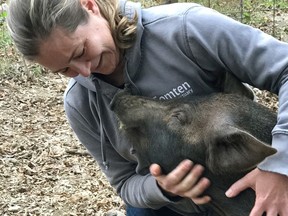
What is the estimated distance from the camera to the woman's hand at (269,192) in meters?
2.52

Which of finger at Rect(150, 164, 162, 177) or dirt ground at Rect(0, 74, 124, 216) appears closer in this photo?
finger at Rect(150, 164, 162, 177)

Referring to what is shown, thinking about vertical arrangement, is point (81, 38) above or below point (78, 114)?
above

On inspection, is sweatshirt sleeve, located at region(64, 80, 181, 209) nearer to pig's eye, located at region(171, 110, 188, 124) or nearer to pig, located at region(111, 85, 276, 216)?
pig, located at region(111, 85, 276, 216)

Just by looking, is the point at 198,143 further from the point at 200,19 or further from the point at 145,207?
the point at 145,207

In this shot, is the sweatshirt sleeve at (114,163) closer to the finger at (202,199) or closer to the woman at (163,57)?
the woman at (163,57)

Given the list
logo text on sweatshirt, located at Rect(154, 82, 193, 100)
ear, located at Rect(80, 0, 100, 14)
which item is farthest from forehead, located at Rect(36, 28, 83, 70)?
logo text on sweatshirt, located at Rect(154, 82, 193, 100)

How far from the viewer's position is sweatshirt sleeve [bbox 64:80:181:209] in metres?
3.26

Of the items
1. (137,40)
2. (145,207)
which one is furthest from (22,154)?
(137,40)

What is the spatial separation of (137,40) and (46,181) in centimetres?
291

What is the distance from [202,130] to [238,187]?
30 cm

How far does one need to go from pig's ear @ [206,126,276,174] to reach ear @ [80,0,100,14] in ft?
2.60

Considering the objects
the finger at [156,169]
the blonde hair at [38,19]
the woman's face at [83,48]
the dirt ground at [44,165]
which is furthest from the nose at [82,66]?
the dirt ground at [44,165]

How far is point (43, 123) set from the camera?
6547mm

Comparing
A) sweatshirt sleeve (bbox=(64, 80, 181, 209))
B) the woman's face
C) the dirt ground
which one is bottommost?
the dirt ground
